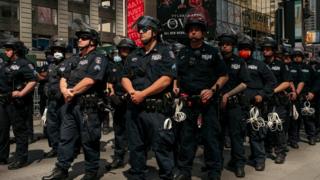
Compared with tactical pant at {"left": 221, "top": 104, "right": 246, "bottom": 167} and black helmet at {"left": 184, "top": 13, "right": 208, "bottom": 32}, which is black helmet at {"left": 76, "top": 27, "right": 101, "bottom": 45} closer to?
black helmet at {"left": 184, "top": 13, "right": 208, "bottom": 32}

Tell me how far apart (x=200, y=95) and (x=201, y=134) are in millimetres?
512

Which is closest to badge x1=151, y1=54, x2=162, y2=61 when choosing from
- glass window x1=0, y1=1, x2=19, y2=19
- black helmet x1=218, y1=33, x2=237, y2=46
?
black helmet x1=218, y1=33, x2=237, y2=46

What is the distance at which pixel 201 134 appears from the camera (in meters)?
5.54

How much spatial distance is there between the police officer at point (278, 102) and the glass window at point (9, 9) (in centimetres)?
2857

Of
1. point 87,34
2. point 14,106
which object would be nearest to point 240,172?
point 87,34

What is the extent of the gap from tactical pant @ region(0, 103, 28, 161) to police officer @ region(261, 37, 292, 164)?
13.1 ft

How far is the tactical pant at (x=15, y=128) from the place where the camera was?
23.1 ft

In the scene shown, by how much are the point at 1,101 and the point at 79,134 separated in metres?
1.85

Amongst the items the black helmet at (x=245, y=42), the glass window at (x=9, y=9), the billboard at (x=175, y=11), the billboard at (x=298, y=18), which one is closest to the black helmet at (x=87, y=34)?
the black helmet at (x=245, y=42)

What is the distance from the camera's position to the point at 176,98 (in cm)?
550

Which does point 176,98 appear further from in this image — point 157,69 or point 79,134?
point 79,134

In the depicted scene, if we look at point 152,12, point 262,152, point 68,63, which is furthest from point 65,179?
point 152,12

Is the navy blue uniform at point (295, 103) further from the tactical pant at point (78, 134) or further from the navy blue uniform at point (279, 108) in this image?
the tactical pant at point (78, 134)

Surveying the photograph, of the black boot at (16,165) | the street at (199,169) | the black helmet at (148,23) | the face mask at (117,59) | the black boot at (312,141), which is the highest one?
the black helmet at (148,23)
